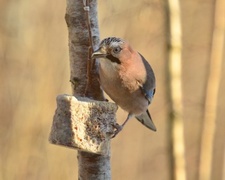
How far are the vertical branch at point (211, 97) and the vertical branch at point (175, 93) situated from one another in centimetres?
53

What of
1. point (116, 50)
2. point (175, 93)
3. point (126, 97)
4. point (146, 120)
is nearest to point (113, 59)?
point (116, 50)

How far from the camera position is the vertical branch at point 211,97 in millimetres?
2055

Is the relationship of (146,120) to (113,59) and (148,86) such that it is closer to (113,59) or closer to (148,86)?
(148,86)

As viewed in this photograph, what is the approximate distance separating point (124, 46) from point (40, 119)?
62.4 inches

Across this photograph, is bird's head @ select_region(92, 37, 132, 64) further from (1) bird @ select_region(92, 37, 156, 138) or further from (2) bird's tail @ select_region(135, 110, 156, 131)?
(2) bird's tail @ select_region(135, 110, 156, 131)

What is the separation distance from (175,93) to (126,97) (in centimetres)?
39

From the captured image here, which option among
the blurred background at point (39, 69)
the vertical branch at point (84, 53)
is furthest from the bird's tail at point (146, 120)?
the blurred background at point (39, 69)

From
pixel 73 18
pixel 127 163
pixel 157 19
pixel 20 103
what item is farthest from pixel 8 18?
pixel 73 18

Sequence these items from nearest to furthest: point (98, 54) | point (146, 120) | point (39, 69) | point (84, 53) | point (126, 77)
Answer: point (84, 53), point (98, 54), point (126, 77), point (146, 120), point (39, 69)

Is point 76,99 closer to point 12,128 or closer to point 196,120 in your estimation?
point 12,128

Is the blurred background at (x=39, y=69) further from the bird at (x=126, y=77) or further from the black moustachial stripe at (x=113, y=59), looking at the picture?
the black moustachial stripe at (x=113, y=59)

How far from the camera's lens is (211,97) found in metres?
2.16

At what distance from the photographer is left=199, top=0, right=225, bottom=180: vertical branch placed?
2.05 metres

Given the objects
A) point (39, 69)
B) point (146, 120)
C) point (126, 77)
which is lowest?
point (146, 120)
